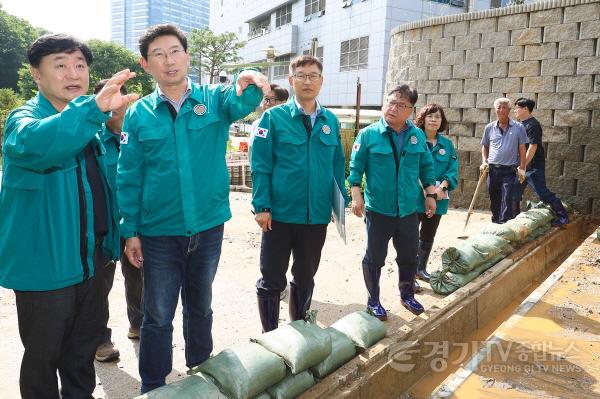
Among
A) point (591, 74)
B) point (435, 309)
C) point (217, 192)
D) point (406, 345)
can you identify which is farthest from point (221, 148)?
point (591, 74)

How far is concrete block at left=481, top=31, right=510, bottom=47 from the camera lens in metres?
8.55

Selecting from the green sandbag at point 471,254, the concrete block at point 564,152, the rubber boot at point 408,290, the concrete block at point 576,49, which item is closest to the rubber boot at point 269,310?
the rubber boot at point 408,290

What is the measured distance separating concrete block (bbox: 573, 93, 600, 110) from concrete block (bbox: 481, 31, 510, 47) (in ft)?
5.22

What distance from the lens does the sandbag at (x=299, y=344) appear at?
2.36m

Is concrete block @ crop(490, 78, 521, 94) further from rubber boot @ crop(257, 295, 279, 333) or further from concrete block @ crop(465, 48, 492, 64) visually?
rubber boot @ crop(257, 295, 279, 333)

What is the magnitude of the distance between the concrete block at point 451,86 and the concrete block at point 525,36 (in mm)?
1183

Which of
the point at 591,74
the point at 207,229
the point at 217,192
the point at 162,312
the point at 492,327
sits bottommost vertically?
the point at 492,327

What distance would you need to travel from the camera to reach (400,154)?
3.83 metres

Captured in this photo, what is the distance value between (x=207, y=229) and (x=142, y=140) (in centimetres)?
55

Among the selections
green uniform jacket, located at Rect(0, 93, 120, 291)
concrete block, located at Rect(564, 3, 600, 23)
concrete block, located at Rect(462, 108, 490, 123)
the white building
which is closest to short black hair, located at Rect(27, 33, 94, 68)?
green uniform jacket, located at Rect(0, 93, 120, 291)

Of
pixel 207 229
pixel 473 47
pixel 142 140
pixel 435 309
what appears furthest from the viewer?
pixel 473 47

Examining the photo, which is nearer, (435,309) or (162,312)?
(162,312)

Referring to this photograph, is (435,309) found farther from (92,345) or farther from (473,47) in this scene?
(473,47)

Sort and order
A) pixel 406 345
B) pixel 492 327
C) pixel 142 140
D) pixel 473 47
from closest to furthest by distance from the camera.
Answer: pixel 142 140 < pixel 406 345 < pixel 492 327 < pixel 473 47
